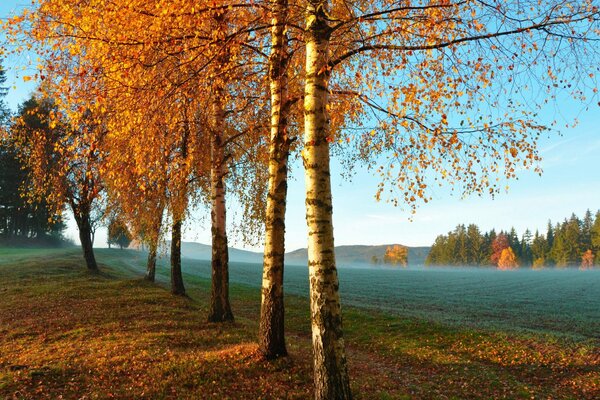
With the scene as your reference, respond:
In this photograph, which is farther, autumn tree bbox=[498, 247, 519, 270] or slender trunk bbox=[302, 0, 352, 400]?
autumn tree bbox=[498, 247, 519, 270]

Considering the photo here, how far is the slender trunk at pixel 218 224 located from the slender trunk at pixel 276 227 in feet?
15.4

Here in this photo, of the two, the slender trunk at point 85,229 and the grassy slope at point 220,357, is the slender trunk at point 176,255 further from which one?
the slender trunk at point 85,229

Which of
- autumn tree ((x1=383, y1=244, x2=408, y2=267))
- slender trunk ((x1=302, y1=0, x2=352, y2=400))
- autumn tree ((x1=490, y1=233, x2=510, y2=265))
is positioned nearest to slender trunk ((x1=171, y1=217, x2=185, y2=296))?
slender trunk ((x1=302, y1=0, x2=352, y2=400))

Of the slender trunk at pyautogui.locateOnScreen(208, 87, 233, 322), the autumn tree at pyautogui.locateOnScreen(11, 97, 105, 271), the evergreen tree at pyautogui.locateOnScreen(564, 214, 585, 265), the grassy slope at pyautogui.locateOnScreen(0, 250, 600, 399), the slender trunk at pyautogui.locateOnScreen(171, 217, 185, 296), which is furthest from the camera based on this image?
the evergreen tree at pyautogui.locateOnScreen(564, 214, 585, 265)

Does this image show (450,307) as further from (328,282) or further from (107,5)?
(107,5)

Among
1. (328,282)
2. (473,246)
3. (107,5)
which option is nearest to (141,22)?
(107,5)

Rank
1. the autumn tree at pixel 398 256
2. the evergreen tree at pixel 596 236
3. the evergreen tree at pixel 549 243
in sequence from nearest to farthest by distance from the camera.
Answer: the evergreen tree at pixel 596 236 < the evergreen tree at pixel 549 243 < the autumn tree at pixel 398 256

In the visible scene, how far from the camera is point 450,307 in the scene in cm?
3180

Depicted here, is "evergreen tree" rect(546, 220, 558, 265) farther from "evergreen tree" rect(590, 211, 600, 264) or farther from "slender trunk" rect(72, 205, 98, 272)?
"slender trunk" rect(72, 205, 98, 272)

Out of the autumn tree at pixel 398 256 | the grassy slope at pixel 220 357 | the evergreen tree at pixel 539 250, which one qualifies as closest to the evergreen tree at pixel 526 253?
the evergreen tree at pixel 539 250

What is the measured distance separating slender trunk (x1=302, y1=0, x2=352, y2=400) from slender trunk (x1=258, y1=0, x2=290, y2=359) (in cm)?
283

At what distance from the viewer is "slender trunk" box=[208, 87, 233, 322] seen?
47.8ft

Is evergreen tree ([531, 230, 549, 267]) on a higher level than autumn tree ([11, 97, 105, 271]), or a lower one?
lower

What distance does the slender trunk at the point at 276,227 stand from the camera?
998 cm
